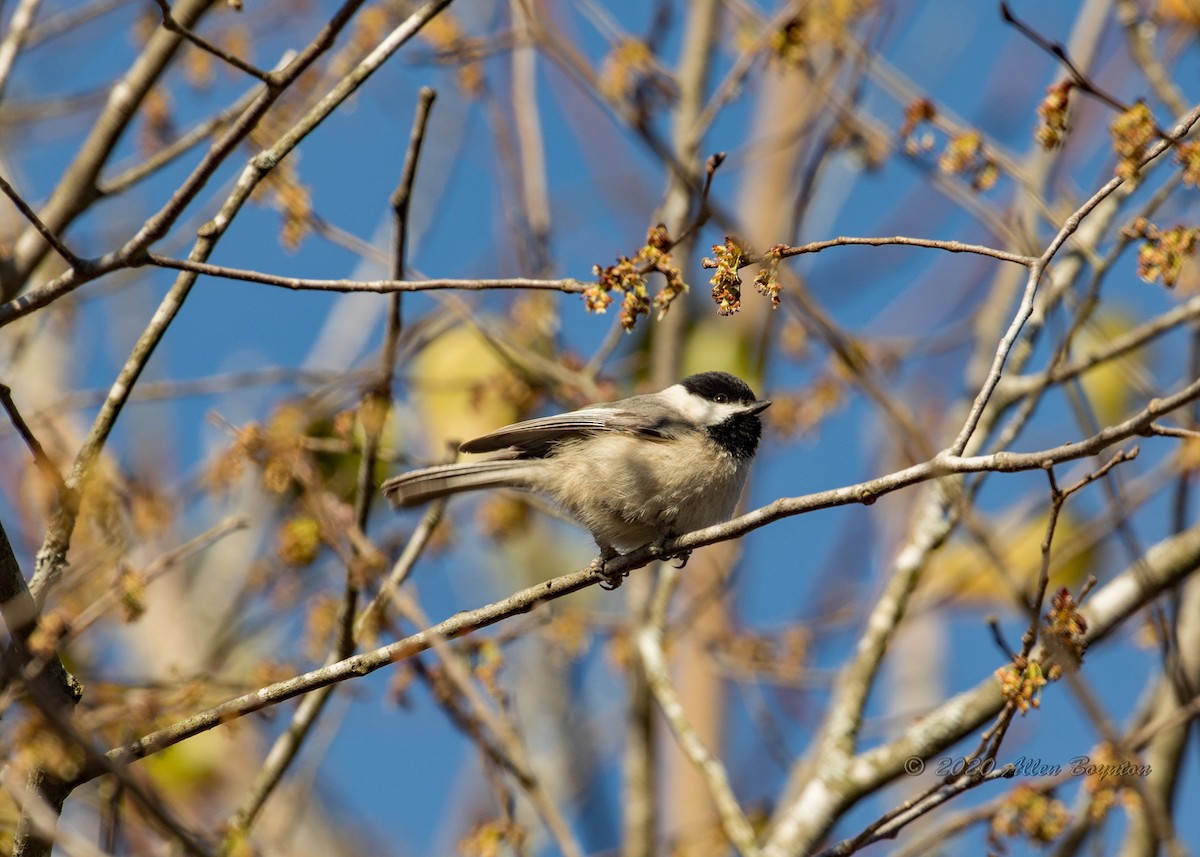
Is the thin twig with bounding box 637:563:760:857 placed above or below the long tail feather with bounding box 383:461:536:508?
below

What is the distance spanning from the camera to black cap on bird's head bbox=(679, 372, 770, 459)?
4293mm

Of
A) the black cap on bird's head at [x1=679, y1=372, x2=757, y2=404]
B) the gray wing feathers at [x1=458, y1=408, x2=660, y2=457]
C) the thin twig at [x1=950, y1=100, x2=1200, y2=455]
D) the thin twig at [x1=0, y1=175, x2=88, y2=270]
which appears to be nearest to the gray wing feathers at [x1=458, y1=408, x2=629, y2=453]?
the gray wing feathers at [x1=458, y1=408, x2=660, y2=457]

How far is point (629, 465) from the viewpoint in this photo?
4137mm

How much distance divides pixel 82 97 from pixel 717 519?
3253 mm

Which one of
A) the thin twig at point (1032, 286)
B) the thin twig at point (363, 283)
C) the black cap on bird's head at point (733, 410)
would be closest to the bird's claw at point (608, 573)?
the black cap on bird's head at point (733, 410)

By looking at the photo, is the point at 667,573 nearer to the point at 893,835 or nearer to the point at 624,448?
the point at 624,448

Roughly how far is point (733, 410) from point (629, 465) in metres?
0.51

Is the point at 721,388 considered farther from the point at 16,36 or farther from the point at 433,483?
the point at 16,36

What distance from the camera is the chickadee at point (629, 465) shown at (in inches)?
161

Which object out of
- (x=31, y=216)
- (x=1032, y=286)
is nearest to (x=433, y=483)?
(x=31, y=216)

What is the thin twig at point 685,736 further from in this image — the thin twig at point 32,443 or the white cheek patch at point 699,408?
Result: the thin twig at point 32,443

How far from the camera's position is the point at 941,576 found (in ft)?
19.8

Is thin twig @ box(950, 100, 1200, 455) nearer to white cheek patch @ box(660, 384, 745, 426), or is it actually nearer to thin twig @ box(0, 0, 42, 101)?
white cheek patch @ box(660, 384, 745, 426)

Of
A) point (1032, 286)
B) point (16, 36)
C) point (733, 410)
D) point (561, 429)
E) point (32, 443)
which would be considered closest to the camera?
point (1032, 286)
